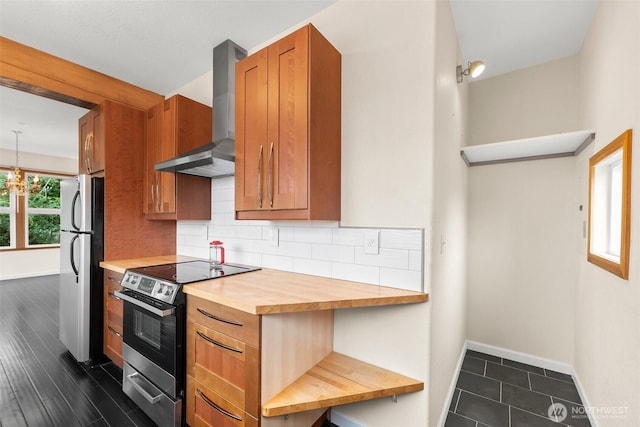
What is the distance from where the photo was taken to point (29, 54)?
2.28 meters

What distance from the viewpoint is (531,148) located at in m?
2.27

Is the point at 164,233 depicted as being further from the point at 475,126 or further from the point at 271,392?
the point at 475,126

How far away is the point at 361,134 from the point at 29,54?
2.86 meters

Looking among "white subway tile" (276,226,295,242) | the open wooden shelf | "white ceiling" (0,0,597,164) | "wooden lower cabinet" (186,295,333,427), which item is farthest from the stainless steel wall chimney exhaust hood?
the open wooden shelf

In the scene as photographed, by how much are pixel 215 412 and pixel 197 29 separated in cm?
259

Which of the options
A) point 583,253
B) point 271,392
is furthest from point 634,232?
point 271,392

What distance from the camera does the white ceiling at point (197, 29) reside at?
1.87m

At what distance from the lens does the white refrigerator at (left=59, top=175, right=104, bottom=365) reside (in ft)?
7.93

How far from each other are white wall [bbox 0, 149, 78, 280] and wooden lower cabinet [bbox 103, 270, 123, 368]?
532 cm

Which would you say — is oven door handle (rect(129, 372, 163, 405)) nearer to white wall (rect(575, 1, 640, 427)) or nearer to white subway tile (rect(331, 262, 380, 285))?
white subway tile (rect(331, 262, 380, 285))

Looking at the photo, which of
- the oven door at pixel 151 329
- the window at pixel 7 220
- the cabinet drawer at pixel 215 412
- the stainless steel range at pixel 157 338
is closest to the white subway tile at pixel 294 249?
the stainless steel range at pixel 157 338

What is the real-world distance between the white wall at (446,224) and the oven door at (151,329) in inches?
58.7

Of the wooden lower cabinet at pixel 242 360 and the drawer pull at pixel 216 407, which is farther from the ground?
the wooden lower cabinet at pixel 242 360

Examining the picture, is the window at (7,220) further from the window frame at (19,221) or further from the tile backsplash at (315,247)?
the tile backsplash at (315,247)
